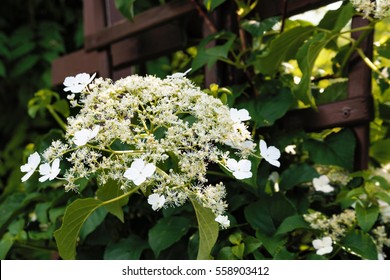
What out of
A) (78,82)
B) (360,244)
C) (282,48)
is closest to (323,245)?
(360,244)

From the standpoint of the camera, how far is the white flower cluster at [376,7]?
1111 mm

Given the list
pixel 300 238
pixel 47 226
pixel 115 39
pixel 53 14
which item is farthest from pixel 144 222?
pixel 53 14

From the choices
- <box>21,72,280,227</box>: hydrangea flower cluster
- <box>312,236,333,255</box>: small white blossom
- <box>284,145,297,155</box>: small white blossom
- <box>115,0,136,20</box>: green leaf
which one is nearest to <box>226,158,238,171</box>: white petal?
<box>21,72,280,227</box>: hydrangea flower cluster

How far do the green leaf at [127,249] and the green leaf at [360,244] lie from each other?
0.43m

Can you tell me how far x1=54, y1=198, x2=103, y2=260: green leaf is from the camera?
0.99 meters

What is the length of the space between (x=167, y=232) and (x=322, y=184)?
1.10 feet

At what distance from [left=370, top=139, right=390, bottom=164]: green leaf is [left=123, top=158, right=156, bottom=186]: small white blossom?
748 mm

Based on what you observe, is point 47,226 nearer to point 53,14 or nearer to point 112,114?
point 112,114

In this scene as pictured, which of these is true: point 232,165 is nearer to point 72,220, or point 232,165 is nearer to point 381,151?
point 72,220

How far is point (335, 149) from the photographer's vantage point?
133 cm

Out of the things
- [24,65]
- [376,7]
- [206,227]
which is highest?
[24,65]

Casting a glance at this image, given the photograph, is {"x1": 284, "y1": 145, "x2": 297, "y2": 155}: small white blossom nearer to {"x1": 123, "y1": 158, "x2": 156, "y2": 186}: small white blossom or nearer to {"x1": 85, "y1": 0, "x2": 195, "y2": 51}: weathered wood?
{"x1": 85, "y1": 0, "x2": 195, "y2": 51}: weathered wood

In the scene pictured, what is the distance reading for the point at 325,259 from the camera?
1171mm

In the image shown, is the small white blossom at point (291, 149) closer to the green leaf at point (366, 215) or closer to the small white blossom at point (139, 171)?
the green leaf at point (366, 215)
